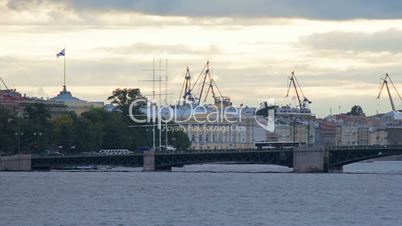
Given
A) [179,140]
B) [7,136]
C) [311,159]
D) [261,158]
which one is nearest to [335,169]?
[311,159]

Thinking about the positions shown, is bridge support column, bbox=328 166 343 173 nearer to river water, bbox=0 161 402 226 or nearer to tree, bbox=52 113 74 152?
river water, bbox=0 161 402 226

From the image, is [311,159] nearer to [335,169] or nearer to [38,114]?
[335,169]

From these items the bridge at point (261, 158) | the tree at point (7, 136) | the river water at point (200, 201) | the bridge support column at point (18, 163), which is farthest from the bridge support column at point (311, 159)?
the tree at point (7, 136)

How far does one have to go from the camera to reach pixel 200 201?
76562 mm

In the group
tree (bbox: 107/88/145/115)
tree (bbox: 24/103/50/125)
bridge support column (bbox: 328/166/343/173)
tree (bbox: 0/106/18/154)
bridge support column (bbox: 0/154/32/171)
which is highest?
tree (bbox: 107/88/145/115)

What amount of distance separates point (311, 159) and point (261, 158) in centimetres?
363

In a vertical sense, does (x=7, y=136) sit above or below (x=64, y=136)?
below

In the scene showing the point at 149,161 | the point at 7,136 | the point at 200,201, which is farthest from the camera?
the point at 7,136

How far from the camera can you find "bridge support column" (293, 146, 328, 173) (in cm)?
11588

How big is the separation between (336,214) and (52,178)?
42910 millimetres

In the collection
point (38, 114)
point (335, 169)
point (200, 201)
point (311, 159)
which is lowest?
point (200, 201)

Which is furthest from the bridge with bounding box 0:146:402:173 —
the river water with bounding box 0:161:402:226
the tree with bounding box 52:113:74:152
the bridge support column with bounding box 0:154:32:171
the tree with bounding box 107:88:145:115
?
the tree with bounding box 107:88:145:115

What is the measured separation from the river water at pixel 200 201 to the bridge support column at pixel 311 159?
22.8 feet

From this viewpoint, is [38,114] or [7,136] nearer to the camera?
[7,136]
